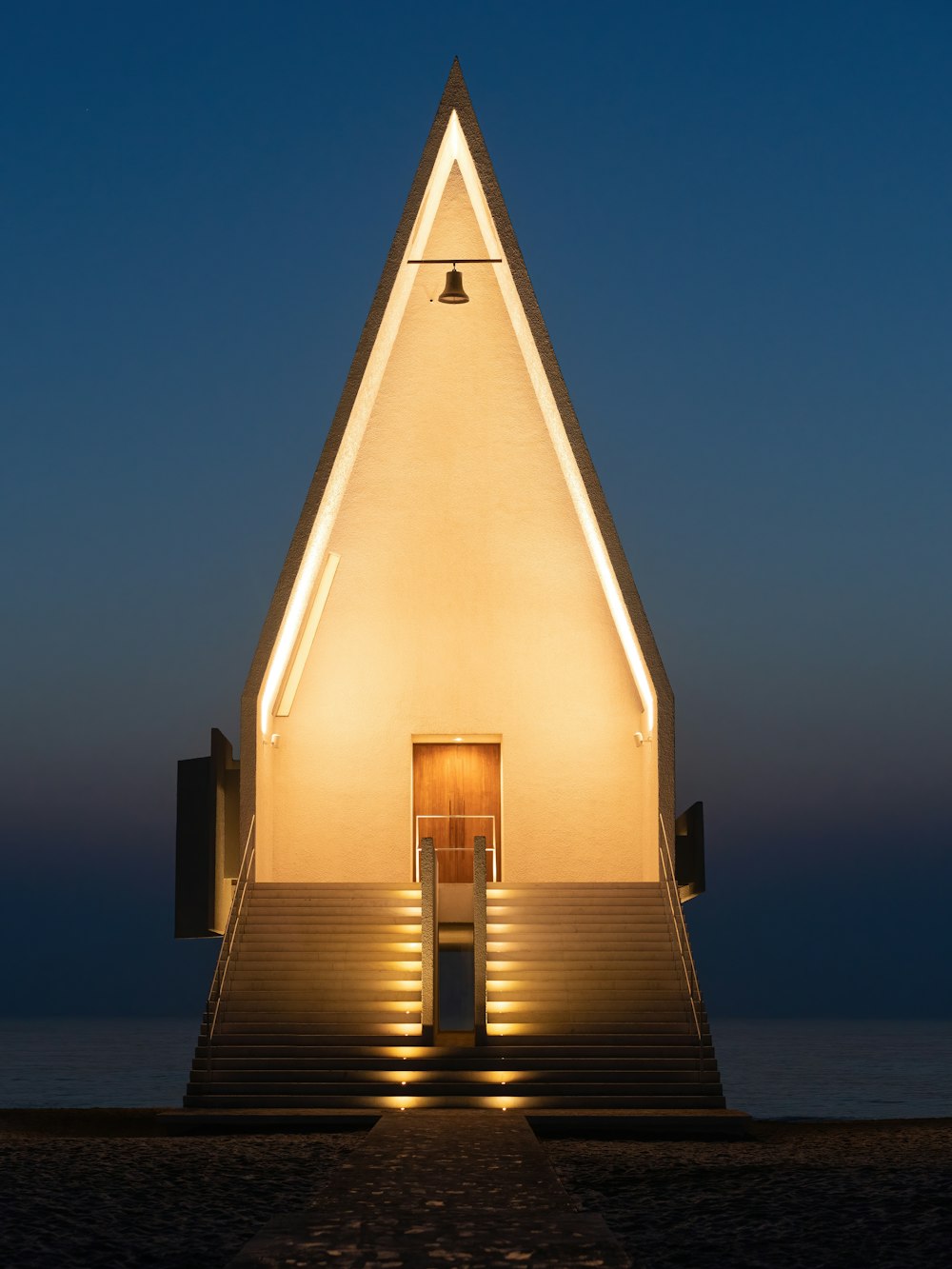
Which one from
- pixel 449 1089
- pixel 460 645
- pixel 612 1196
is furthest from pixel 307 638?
pixel 612 1196

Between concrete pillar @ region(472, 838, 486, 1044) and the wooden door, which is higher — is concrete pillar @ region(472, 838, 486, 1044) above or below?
below

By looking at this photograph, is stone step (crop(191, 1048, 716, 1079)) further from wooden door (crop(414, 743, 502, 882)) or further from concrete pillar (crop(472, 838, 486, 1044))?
wooden door (crop(414, 743, 502, 882))

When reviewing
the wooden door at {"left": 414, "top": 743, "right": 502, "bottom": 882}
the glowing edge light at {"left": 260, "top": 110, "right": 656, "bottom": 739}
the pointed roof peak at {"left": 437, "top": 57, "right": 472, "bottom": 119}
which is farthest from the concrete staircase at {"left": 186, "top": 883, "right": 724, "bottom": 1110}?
the pointed roof peak at {"left": 437, "top": 57, "right": 472, "bottom": 119}

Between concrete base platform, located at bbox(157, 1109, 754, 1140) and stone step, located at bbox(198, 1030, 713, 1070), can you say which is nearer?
concrete base platform, located at bbox(157, 1109, 754, 1140)

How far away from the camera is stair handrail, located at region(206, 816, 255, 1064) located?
13.5 metres

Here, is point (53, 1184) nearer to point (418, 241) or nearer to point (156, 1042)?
point (418, 241)

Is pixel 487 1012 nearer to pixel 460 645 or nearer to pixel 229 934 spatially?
pixel 229 934

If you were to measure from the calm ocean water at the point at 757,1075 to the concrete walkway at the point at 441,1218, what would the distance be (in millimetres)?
18043

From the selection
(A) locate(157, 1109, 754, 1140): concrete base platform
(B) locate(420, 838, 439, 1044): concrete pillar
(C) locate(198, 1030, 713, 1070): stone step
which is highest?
(B) locate(420, 838, 439, 1044): concrete pillar

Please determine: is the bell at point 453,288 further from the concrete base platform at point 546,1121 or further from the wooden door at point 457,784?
the concrete base platform at point 546,1121

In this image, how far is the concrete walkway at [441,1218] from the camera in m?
6.01

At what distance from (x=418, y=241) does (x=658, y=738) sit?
5.92 m

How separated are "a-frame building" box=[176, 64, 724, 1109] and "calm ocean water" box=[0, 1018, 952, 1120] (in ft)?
34.0

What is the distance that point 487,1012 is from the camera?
13.6 m
